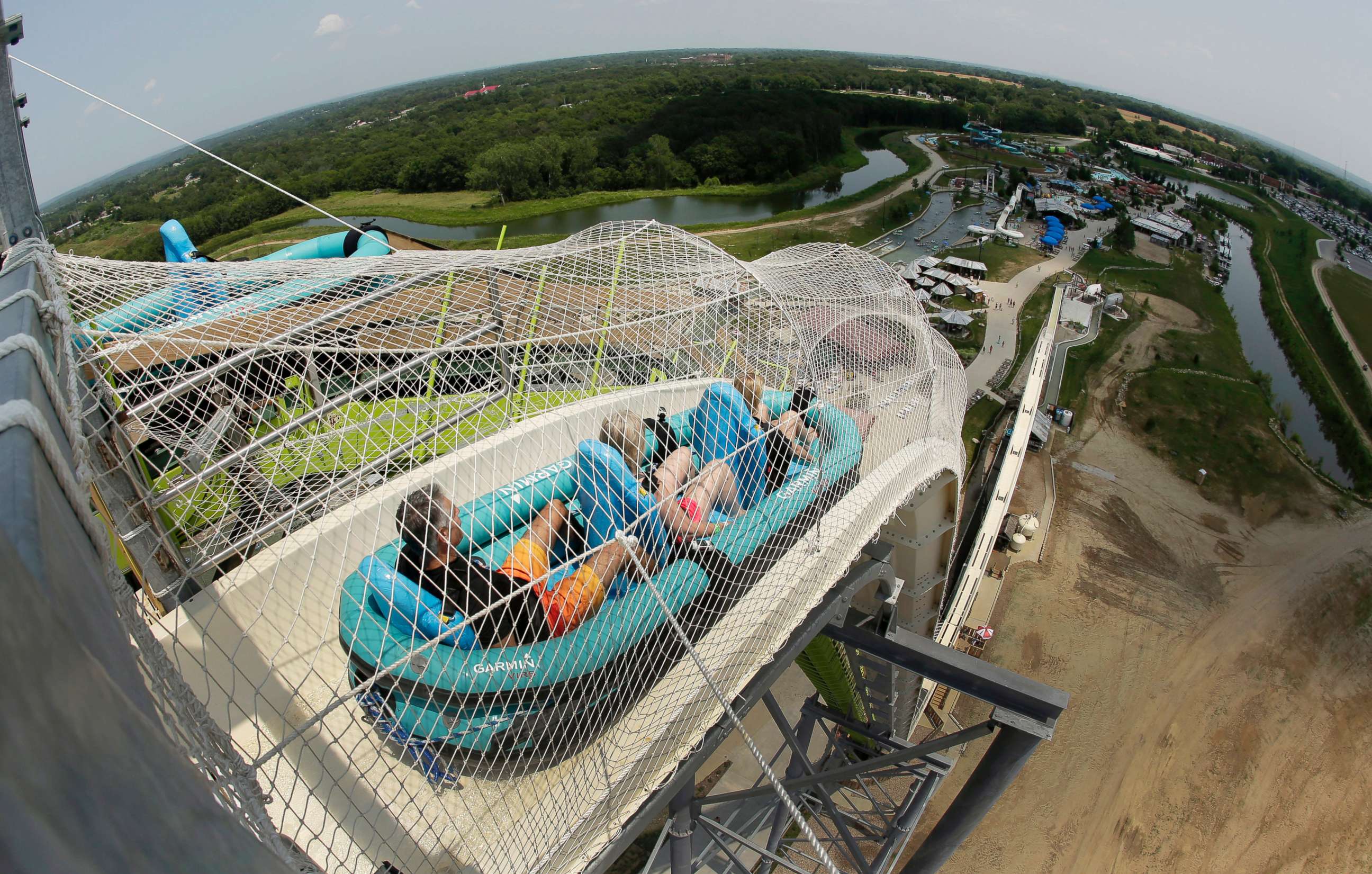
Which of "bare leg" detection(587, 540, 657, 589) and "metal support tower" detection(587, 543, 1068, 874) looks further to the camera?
"metal support tower" detection(587, 543, 1068, 874)

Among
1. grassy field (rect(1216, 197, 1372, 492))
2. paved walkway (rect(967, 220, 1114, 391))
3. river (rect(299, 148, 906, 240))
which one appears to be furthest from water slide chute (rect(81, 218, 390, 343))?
river (rect(299, 148, 906, 240))

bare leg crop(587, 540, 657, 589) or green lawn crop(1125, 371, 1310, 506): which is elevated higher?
bare leg crop(587, 540, 657, 589)

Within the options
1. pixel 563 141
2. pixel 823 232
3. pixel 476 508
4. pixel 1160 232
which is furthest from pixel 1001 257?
pixel 476 508

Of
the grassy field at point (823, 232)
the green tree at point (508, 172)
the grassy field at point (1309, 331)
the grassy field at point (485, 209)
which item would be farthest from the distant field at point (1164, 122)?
the green tree at point (508, 172)

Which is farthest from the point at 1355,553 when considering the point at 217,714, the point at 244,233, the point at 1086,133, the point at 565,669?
the point at 1086,133

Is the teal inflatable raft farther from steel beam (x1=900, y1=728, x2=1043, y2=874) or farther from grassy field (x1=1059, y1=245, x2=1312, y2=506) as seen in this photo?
grassy field (x1=1059, y1=245, x2=1312, y2=506)

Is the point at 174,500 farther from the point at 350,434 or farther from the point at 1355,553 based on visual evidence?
the point at 1355,553

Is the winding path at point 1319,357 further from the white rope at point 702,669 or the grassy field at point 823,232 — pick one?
the white rope at point 702,669

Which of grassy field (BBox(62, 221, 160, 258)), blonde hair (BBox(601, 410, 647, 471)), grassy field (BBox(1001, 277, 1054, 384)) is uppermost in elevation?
grassy field (BBox(62, 221, 160, 258))
